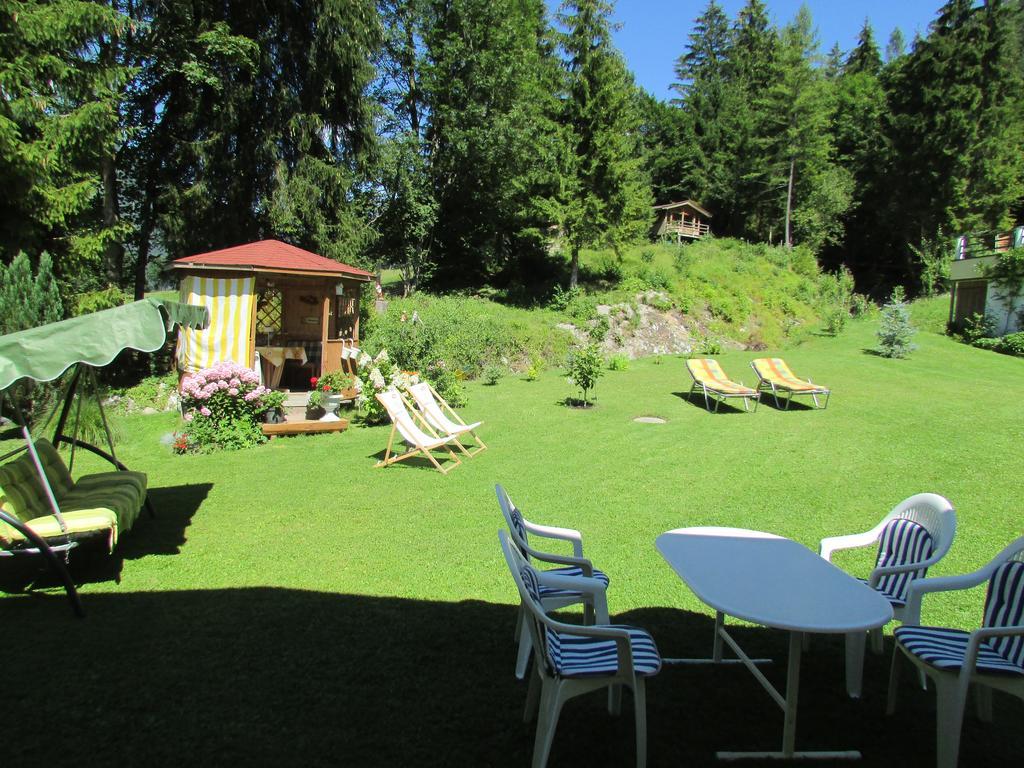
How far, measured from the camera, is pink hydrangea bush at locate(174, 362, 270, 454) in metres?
8.46

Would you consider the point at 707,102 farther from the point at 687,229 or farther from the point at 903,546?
the point at 903,546

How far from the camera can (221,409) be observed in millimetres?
8742

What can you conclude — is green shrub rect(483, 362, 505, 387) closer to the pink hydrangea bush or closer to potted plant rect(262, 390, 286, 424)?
potted plant rect(262, 390, 286, 424)

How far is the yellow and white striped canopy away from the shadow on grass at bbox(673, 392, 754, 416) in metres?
8.37

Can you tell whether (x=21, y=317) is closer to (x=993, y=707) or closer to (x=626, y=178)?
(x=993, y=707)

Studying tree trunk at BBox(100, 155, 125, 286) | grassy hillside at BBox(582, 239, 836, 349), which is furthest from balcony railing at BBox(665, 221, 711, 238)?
tree trunk at BBox(100, 155, 125, 286)

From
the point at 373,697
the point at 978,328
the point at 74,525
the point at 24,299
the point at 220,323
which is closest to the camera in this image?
the point at 373,697

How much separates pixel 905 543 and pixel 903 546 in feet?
0.07

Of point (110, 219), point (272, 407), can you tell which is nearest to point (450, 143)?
point (110, 219)

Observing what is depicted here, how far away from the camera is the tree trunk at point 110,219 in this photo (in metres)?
14.8

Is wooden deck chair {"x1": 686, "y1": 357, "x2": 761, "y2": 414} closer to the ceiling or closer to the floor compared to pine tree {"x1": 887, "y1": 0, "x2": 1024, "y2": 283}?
closer to the floor

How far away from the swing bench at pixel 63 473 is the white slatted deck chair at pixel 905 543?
4670 mm

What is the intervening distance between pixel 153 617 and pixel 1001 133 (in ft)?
124

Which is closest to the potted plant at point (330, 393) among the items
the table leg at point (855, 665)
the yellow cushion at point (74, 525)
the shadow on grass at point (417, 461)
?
the shadow on grass at point (417, 461)
